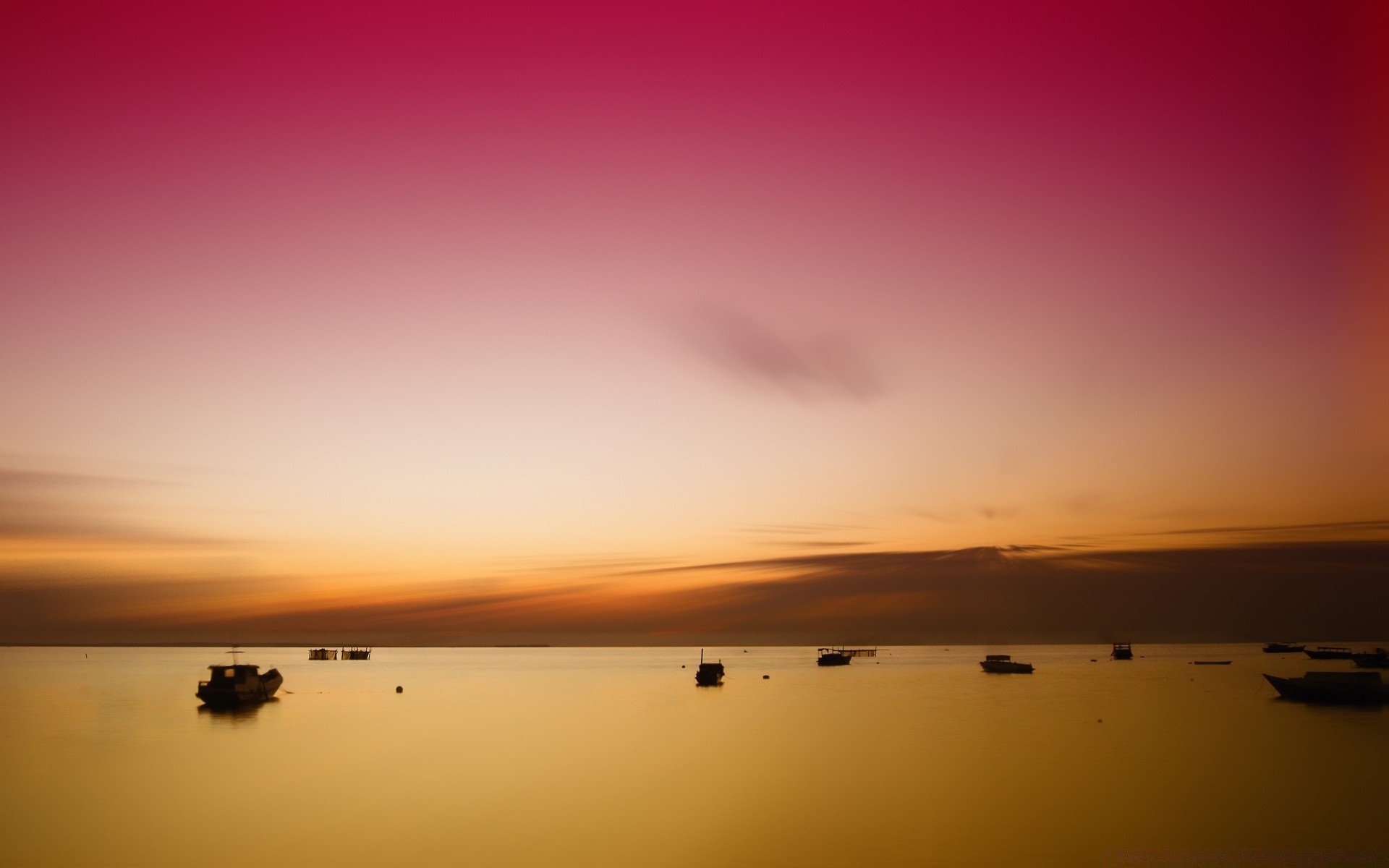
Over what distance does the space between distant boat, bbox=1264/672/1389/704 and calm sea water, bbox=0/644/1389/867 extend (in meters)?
1.27

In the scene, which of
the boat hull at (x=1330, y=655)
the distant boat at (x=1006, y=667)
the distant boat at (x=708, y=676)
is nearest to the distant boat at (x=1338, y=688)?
the distant boat at (x=1006, y=667)

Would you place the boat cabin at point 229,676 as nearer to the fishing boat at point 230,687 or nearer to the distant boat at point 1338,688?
the fishing boat at point 230,687

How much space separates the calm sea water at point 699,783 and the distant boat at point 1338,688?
4.17 feet

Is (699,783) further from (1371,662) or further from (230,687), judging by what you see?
(1371,662)

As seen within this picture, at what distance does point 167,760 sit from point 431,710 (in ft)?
93.4

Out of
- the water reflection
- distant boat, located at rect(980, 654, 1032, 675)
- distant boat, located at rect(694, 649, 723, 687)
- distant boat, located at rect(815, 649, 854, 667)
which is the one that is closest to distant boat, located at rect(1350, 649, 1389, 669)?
distant boat, located at rect(980, 654, 1032, 675)

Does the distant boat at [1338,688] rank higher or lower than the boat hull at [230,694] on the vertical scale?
lower

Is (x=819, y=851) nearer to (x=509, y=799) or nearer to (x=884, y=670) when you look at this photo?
(x=509, y=799)

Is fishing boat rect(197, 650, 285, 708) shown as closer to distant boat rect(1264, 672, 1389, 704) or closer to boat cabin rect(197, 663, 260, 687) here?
boat cabin rect(197, 663, 260, 687)

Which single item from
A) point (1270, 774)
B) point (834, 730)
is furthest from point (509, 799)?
point (1270, 774)

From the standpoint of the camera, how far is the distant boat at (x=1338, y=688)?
6575cm

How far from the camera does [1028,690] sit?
8806 cm

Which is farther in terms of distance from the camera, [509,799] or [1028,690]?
[1028,690]

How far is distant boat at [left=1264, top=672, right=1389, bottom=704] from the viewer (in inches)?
2589
